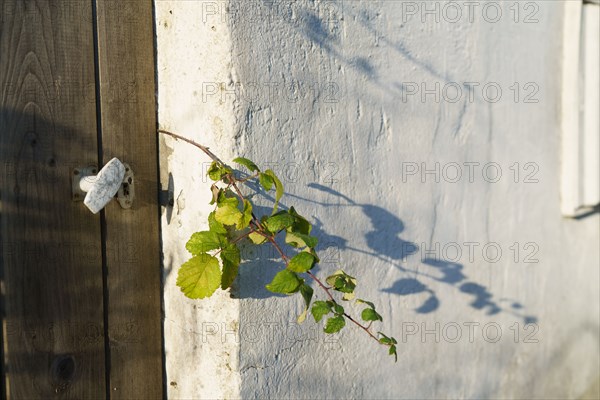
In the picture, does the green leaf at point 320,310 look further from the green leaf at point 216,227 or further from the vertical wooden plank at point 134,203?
the vertical wooden plank at point 134,203

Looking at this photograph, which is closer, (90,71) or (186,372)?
(90,71)

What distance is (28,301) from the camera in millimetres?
2166

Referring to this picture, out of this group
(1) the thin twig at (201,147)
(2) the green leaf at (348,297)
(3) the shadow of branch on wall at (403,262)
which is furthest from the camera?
(3) the shadow of branch on wall at (403,262)

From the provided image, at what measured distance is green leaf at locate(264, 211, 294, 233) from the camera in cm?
214

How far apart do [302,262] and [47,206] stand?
74 centimetres

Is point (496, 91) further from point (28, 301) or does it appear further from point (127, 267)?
point (28, 301)

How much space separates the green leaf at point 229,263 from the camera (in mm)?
2125

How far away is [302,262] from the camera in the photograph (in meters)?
2.14

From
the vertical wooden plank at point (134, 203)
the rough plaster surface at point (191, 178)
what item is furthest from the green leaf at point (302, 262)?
the vertical wooden plank at point (134, 203)

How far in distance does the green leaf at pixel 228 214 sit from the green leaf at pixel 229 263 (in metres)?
0.07

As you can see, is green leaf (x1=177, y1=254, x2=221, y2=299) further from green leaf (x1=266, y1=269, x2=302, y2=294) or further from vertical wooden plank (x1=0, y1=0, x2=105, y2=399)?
vertical wooden plank (x1=0, y1=0, x2=105, y2=399)

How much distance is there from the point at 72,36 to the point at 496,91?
1704 millimetres

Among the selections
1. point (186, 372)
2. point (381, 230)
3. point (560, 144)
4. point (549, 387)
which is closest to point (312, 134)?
point (381, 230)

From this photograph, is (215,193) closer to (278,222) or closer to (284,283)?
(278,222)
